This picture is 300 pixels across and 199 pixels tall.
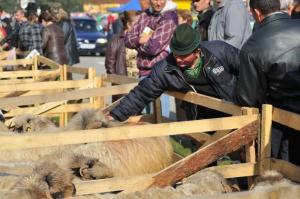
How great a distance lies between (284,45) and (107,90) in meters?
2.49

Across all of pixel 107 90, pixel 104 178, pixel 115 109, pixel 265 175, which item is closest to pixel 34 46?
pixel 107 90

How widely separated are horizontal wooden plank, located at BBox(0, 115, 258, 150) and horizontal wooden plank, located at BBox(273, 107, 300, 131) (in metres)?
0.18

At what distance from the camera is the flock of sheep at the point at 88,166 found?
3.36m

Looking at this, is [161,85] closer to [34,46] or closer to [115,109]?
[115,109]

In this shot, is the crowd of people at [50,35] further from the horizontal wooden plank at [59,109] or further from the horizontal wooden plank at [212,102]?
the horizontal wooden plank at [212,102]

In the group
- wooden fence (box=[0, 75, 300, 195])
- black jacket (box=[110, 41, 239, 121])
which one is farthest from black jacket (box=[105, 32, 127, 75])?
wooden fence (box=[0, 75, 300, 195])

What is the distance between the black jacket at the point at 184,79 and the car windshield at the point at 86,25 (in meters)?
24.3

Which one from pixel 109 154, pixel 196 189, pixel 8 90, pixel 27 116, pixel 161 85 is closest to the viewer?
pixel 196 189

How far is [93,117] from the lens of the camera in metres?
5.10

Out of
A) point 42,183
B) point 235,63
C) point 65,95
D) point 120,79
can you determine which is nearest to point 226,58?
point 235,63

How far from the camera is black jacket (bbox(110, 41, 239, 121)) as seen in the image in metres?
4.89

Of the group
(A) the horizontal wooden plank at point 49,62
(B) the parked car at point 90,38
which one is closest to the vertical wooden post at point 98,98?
(A) the horizontal wooden plank at point 49,62

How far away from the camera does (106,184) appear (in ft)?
12.5

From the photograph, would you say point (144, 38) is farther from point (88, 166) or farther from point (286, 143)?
point (88, 166)
